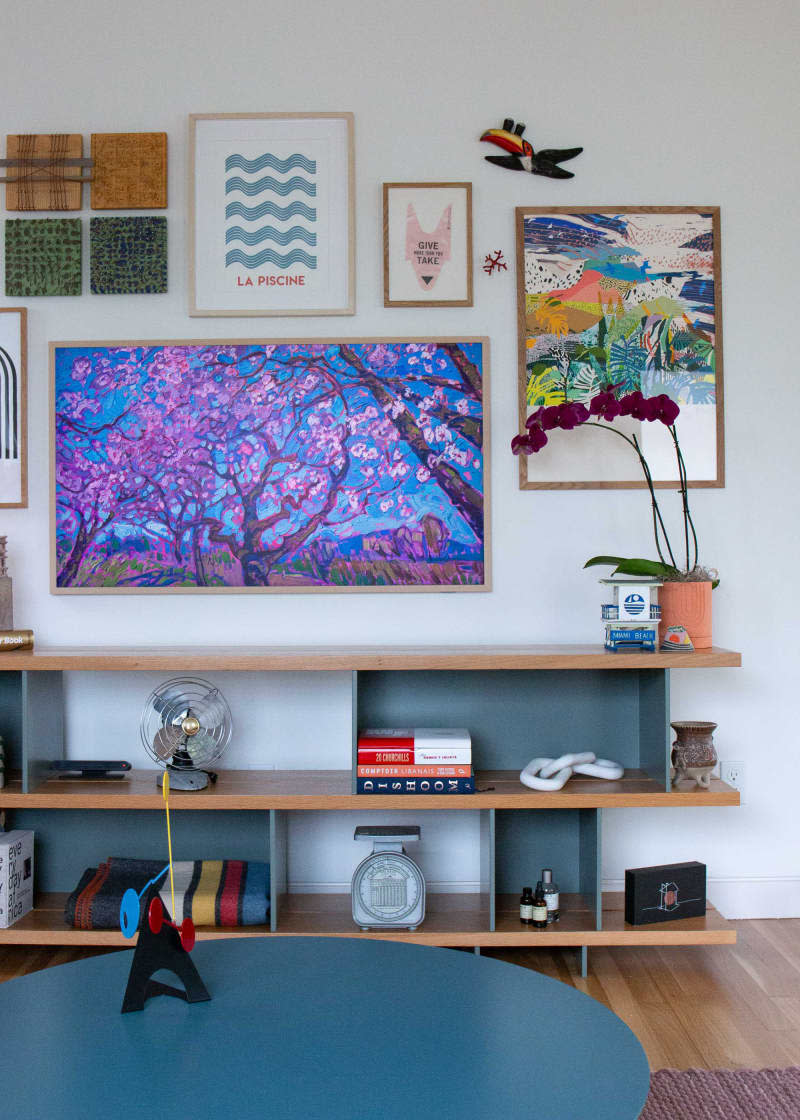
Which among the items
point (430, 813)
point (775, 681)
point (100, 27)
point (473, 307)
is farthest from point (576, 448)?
point (100, 27)

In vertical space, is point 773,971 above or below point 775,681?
below

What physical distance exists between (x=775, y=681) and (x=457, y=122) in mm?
1980

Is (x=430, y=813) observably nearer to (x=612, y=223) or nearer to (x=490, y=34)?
(x=612, y=223)

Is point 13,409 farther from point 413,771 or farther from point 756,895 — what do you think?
point 756,895

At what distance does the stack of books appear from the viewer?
101 inches

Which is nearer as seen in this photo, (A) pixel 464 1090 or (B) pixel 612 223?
(A) pixel 464 1090

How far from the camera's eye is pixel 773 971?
261cm

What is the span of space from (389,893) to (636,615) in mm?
987

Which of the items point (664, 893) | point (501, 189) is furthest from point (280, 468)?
point (664, 893)

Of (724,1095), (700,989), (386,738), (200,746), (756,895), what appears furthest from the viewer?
(756,895)

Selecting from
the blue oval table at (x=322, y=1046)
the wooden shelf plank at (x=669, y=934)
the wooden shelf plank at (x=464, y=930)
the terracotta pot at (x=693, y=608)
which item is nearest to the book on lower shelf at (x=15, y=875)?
the wooden shelf plank at (x=464, y=930)

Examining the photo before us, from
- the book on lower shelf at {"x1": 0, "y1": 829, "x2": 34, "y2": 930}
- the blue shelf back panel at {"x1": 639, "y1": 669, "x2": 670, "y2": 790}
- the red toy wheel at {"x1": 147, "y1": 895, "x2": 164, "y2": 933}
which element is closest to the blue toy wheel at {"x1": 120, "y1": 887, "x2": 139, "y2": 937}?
the red toy wheel at {"x1": 147, "y1": 895, "x2": 164, "y2": 933}

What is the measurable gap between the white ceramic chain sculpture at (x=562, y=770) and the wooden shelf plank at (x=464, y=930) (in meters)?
0.37

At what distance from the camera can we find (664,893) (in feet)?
8.68
